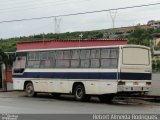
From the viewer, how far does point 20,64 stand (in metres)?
28.8

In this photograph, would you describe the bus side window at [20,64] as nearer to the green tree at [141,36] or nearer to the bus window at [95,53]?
the bus window at [95,53]

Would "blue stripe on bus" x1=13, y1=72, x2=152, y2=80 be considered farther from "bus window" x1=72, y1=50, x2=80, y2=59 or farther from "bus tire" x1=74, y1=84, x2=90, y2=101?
"bus window" x1=72, y1=50, x2=80, y2=59

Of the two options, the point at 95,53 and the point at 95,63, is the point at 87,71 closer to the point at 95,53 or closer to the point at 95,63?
the point at 95,63

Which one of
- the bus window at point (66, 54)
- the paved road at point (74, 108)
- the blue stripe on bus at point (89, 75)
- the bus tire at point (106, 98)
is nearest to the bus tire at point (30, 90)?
the blue stripe on bus at point (89, 75)

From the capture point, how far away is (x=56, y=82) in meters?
26.2

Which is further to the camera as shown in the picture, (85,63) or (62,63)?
(62,63)

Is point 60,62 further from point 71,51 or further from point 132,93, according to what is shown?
point 132,93

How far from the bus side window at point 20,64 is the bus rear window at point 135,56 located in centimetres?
758

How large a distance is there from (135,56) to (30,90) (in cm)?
751

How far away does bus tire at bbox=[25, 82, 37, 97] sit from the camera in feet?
92.3

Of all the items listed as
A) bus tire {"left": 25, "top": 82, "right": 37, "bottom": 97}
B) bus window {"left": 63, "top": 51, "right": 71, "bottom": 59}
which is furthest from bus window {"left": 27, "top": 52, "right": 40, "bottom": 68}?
bus window {"left": 63, "top": 51, "right": 71, "bottom": 59}

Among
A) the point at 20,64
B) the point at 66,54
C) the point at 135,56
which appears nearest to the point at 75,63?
the point at 66,54

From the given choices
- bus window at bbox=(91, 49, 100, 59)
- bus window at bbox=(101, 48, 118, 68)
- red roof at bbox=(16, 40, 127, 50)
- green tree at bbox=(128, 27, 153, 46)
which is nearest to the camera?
bus window at bbox=(101, 48, 118, 68)

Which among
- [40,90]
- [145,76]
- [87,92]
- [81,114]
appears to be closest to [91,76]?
[87,92]
